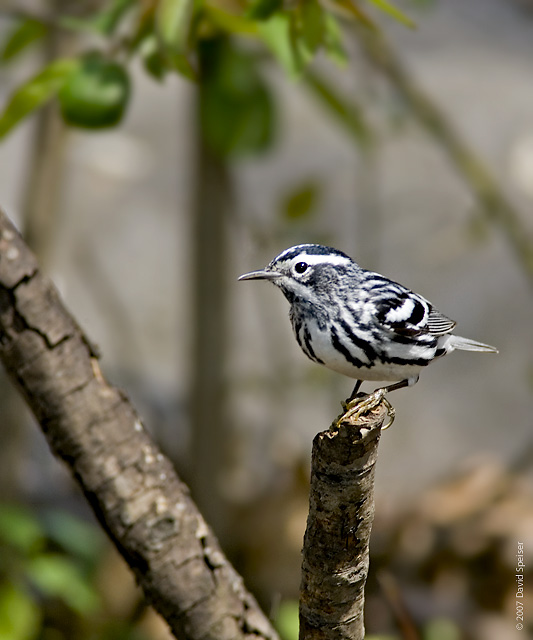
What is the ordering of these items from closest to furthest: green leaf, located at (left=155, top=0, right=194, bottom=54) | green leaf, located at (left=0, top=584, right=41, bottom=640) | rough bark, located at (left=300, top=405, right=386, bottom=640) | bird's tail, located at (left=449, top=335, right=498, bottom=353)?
rough bark, located at (left=300, top=405, right=386, bottom=640) → green leaf, located at (left=155, top=0, right=194, bottom=54) → bird's tail, located at (left=449, top=335, right=498, bottom=353) → green leaf, located at (left=0, top=584, right=41, bottom=640)

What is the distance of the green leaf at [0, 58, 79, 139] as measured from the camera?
72.1 inches

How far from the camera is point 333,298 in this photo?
5.99 feet

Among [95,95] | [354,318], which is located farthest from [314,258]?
[95,95]

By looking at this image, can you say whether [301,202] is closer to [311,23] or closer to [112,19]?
[112,19]

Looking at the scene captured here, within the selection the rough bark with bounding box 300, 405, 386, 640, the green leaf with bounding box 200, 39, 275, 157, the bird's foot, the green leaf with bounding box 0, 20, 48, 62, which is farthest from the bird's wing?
the green leaf with bounding box 0, 20, 48, 62

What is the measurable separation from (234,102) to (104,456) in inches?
43.9

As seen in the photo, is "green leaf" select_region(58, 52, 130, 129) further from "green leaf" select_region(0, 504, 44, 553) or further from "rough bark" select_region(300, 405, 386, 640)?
"green leaf" select_region(0, 504, 44, 553)

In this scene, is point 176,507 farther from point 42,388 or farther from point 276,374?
point 276,374

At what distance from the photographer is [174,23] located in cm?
154

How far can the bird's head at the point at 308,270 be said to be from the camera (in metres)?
1.83

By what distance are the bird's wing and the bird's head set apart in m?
0.11

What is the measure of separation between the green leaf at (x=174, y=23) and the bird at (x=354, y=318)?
45 centimetres

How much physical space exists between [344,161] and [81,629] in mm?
3563

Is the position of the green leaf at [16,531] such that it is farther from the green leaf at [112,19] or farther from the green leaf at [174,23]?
the green leaf at [174,23]
